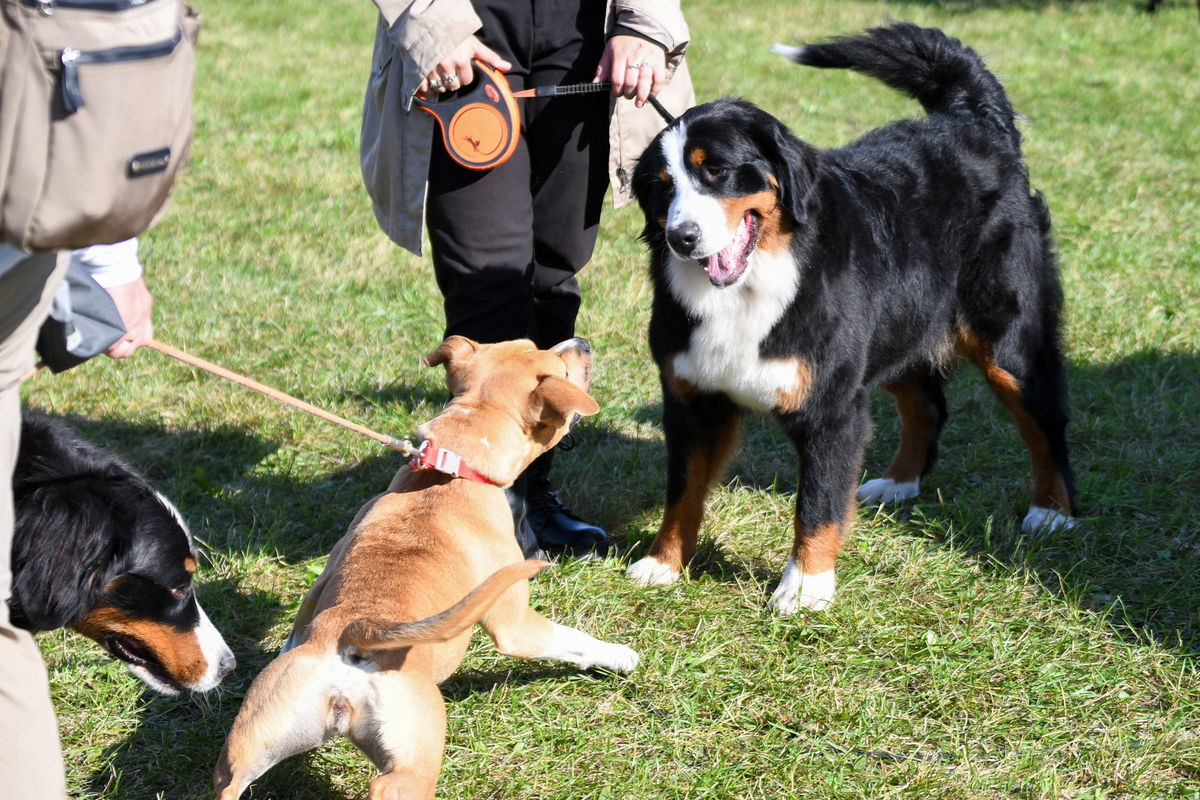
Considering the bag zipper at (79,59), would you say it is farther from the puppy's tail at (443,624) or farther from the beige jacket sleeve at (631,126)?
the beige jacket sleeve at (631,126)

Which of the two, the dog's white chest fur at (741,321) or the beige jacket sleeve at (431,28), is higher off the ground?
the beige jacket sleeve at (431,28)

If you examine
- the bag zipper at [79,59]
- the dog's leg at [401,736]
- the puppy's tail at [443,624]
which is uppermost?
the bag zipper at [79,59]

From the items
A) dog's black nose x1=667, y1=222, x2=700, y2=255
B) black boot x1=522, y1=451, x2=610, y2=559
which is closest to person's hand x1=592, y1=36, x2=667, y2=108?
dog's black nose x1=667, y1=222, x2=700, y2=255

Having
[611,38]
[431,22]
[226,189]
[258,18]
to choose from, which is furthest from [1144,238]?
[258,18]

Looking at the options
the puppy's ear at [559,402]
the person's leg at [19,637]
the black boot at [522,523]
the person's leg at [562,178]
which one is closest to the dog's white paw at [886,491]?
the person's leg at [562,178]

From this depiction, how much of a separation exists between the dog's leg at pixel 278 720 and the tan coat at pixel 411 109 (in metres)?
1.37

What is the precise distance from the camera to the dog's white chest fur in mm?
2807

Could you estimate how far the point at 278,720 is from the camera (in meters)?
1.98

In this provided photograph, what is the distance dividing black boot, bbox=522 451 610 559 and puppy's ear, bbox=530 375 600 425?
2.52 ft

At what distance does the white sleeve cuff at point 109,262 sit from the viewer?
2.04 m

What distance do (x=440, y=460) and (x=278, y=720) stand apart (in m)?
0.71

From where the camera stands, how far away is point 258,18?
11945mm

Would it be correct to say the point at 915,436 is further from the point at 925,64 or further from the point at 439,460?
the point at 439,460

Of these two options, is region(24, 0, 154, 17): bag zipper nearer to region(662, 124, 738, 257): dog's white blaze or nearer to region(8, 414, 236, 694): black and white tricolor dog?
region(8, 414, 236, 694): black and white tricolor dog
